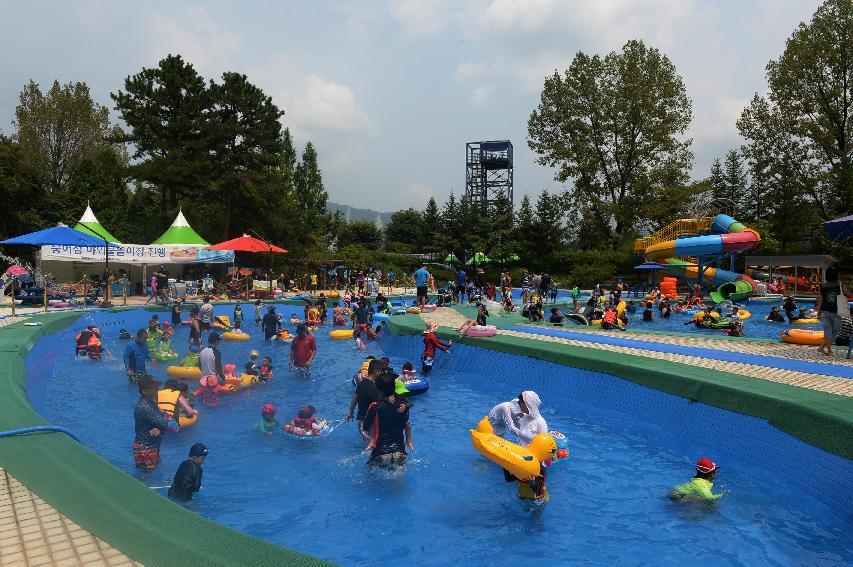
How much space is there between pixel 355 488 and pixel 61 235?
1722cm

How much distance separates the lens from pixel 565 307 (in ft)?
97.6

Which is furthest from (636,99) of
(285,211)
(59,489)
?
(59,489)

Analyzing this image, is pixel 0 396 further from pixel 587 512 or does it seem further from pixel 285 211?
pixel 285 211

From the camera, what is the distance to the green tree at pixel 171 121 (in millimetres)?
33750

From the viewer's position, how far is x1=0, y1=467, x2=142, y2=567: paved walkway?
3902 mm

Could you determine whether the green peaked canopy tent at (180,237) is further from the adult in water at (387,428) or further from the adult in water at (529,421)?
the adult in water at (529,421)

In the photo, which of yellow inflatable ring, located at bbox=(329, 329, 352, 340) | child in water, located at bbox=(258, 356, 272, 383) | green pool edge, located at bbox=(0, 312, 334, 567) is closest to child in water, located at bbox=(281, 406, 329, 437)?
green pool edge, located at bbox=(0, 312, 334, 567)

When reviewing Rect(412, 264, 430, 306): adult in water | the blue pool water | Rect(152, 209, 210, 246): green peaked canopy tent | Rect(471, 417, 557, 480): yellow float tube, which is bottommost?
the blue pool water

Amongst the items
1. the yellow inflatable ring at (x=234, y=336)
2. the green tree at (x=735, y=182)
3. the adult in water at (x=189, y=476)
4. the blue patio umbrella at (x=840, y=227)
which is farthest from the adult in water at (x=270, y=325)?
the green tree at (x=735, y=182)

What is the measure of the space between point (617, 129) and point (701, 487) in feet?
128

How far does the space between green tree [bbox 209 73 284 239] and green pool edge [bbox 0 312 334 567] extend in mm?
30266

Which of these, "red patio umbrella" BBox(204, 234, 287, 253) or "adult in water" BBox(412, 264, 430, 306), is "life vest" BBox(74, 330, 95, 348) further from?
"adult in water" BBox(412, 264, 430, 306)

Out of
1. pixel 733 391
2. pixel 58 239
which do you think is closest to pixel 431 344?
pixel 733 391

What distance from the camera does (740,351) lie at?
43.4ft
